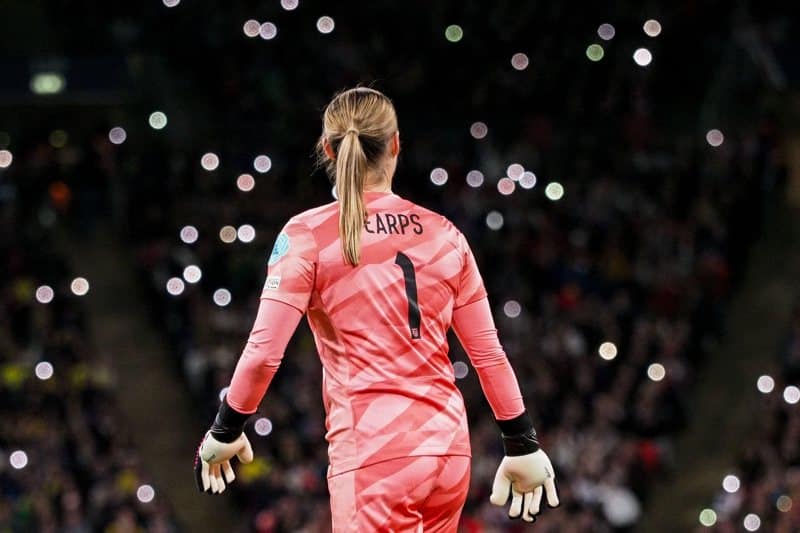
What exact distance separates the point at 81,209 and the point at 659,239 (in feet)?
18.1

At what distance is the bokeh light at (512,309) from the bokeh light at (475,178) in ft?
4.10

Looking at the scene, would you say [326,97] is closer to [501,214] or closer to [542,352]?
[501,214]

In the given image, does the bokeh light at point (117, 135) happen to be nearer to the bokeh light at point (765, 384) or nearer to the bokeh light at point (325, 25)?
the bokeh light at point (325, 25)

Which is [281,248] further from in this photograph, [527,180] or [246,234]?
[527,180]

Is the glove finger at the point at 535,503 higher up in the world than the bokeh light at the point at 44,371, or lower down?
higher up

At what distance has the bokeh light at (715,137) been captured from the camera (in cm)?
1262

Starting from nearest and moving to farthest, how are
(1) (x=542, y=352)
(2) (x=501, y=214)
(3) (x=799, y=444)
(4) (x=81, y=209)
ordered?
(3) (x=799, y=444) < (1) (x=542, y=352) < (2) (x=501, y=214) < (4) (x=81, y=209)

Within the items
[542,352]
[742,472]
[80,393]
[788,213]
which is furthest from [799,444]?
[80,393]

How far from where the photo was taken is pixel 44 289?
12586mm

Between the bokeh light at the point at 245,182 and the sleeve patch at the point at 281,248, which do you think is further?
the bokeh light at the point at 245,182

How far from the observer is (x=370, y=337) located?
3273mm

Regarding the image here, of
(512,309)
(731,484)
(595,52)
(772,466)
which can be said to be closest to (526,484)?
(772,466)

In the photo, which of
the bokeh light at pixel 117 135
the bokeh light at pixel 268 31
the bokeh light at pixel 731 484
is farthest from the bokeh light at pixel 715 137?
the bokeh light at pixel 117 135

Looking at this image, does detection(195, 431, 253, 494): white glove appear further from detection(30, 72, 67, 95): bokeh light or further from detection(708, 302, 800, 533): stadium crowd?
detection(30, 72, 67, 95): bokeh light
